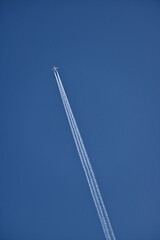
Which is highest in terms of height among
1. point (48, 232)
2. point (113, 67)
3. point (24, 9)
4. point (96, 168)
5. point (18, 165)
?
point (24, 9)

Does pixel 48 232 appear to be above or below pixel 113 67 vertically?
below

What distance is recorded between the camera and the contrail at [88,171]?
2359 cm

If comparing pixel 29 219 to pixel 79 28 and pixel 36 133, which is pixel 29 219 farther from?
pixel 79 28

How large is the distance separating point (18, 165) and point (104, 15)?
45.6 feet

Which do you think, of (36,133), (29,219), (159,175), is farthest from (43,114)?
(159,175)

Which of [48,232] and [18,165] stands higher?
[18,165]

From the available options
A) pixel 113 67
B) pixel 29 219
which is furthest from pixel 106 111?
pixel 29 219

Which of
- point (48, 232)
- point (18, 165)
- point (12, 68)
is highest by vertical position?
point (12, 68)

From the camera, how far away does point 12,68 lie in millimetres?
25172

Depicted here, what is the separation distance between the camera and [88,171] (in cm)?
2391

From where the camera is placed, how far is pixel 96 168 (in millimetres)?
24031

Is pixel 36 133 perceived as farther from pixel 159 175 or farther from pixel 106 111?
pixel 159 175

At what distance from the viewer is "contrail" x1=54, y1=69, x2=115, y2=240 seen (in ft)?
77.4

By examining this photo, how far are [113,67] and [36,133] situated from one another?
8091 millimetres
